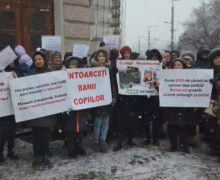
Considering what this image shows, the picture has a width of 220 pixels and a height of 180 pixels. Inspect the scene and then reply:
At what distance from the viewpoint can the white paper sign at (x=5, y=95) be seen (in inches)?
186

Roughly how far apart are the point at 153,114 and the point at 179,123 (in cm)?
56

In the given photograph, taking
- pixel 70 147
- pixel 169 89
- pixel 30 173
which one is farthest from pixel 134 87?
pixel 30 173

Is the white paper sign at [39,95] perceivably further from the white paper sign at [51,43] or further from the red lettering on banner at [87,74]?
the white paper sign at [51,43]

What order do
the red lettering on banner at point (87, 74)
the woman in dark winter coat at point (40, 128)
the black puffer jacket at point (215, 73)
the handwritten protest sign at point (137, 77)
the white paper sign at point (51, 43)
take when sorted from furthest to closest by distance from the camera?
the white paper sign at point (51, 43) < the handwritten protest sign at point (137, 77) < the black puffer jacket at point (215, 73) < the red lettering on banner at point (87, 74) < the woman in dark winter coat at point (40, 128)

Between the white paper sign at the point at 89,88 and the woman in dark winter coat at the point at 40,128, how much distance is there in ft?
1.38

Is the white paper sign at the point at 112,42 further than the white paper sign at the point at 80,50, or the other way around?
the white paper sign at the point at 112,42

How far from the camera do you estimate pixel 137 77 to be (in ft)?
18.4

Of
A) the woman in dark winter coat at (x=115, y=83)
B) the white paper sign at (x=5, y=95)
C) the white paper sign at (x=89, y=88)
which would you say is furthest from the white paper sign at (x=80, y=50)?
the white paper sign at (x=5, y=95)

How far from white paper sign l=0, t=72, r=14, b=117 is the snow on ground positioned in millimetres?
837

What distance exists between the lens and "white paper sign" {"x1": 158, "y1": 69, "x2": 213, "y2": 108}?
17.3 feet

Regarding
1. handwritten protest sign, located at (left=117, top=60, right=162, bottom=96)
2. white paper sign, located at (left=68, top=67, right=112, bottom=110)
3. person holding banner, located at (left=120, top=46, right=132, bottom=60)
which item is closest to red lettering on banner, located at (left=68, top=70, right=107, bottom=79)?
white paper sign, located at (left=68, top=67, right=112, bottom=110)

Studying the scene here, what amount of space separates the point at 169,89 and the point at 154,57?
0.70 m

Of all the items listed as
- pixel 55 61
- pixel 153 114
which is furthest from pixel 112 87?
pixel 55 61

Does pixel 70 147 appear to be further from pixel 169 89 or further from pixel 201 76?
pixel 201 76
